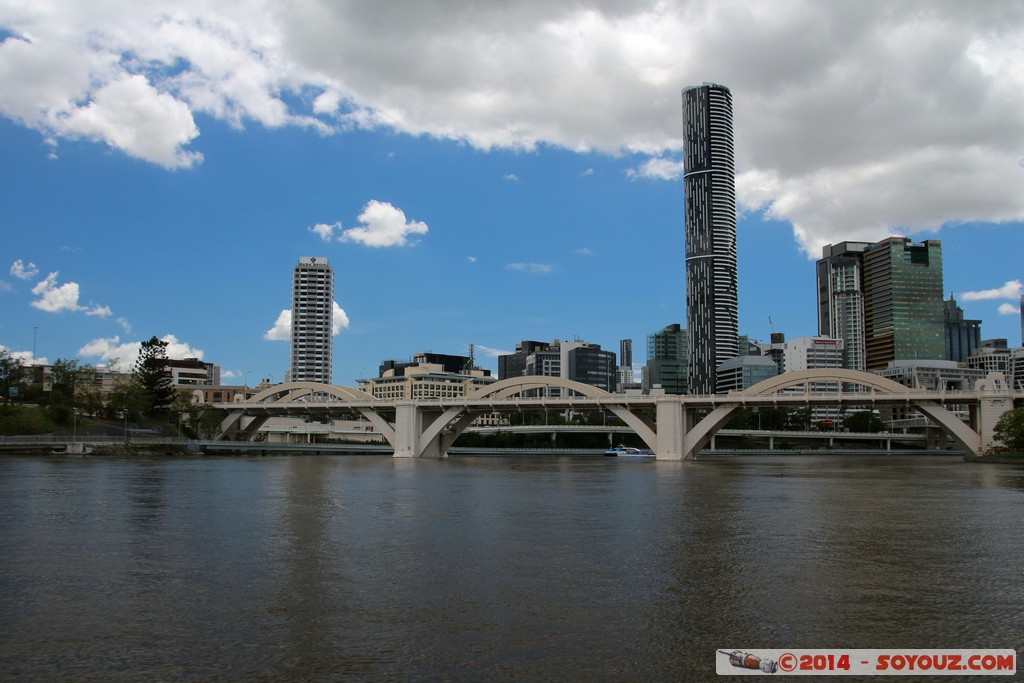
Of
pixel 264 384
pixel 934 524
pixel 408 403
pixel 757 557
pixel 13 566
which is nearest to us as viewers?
pixel 13 566

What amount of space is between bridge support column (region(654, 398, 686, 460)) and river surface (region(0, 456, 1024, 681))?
180 ft

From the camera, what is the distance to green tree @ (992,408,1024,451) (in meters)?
75.7

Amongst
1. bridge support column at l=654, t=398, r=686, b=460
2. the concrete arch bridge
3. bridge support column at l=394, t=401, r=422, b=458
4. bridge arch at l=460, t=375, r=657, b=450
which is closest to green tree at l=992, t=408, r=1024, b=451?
the concrete arch bridge

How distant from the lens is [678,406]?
8900 centimetres

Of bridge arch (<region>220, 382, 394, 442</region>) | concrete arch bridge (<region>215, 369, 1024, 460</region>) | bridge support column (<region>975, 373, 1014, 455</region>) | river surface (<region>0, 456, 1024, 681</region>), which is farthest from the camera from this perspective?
bridge arch (<region>220, 382, 394, 442</region>)

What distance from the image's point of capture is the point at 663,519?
97.2 feet

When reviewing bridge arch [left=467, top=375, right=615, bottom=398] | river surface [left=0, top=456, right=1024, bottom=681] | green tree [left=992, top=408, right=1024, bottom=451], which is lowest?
river surface [left=0, top=456, right=1024, bottom=681]

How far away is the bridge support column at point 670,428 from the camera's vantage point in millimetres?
88938

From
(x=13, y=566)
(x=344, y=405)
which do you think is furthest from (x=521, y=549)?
(x=344, y=405)

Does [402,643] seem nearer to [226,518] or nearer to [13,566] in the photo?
[13,566]

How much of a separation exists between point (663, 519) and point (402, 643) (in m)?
18.2

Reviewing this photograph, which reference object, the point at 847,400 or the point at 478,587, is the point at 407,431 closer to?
the point at 847,400

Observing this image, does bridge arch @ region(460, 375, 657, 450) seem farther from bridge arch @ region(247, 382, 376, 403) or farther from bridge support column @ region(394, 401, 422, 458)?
bridge arch @ region(247, 382, 376, 403)

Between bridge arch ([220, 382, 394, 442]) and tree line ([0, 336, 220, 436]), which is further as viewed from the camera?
bridge arch ([220, 382, 394, 442])
